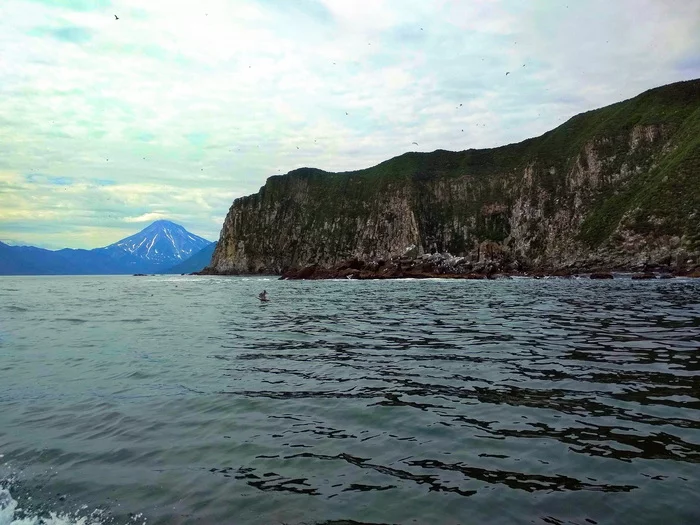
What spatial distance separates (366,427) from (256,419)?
217 centimetres

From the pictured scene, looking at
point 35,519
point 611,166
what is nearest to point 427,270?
point 611,166

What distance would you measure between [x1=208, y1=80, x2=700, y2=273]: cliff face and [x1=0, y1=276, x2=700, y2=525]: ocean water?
8930 cm

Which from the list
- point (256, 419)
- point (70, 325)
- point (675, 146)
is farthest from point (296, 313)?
point (675, 146)

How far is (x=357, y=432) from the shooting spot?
26.0ft

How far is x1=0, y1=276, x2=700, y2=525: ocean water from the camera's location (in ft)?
17.9

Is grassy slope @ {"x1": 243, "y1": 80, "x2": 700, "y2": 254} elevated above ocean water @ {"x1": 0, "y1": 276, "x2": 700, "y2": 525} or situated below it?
above

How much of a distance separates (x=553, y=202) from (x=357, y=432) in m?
157

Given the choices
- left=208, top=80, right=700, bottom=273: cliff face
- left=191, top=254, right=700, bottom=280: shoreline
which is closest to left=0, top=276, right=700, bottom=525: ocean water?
left=191, top=254, right=700, bottom=280: shoreline

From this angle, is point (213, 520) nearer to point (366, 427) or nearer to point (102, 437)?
point (366, 427)

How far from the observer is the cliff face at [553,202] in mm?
100688

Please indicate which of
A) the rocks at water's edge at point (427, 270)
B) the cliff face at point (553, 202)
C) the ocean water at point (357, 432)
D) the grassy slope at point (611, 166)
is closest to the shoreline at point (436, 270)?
the rocks at water's edge at point (427, 270)

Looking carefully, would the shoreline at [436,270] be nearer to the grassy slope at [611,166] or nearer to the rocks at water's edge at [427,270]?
the rocks at water's edge at [427,270]

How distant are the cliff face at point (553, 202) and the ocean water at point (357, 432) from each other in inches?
3516

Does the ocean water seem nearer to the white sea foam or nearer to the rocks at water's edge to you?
the white sea foam
